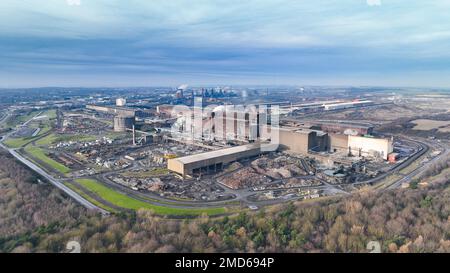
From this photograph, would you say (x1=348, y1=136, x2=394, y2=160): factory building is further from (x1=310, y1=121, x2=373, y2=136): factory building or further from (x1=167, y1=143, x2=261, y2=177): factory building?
(x1=167, y1=143, x2=261, y2=177): factory building

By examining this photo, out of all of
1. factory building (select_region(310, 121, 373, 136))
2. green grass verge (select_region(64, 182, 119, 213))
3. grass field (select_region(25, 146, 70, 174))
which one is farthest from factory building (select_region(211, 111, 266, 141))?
green grass verge (select_region(64, 182, 119, 213))

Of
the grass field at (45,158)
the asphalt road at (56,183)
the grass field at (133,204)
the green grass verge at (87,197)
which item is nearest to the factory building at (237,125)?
the grass field at (45,158)

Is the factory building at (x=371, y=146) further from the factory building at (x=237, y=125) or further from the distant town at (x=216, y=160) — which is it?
the factory building at (x=237, y=125)

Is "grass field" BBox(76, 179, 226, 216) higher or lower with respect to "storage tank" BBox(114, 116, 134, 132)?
lower

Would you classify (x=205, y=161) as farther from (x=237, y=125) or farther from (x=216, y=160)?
(x=237, y=125)

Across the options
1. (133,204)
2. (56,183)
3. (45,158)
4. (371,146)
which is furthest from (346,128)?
(45,158)
